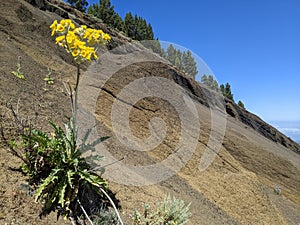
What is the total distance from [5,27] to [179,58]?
1108 inches

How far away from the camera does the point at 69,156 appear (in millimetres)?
3242

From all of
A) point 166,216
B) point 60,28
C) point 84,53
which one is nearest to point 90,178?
point 166,216

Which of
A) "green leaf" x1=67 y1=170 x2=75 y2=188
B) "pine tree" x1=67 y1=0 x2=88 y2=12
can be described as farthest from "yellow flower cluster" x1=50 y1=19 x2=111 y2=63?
"pine tree" x1=67 y1=0 x2=88 y2=12

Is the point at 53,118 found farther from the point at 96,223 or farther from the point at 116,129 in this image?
the point at 96,223

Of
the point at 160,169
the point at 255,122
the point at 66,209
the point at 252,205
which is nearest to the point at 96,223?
the point at 66,209

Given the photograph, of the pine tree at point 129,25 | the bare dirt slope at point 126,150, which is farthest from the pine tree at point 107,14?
the bare dirt slope at point 126,150

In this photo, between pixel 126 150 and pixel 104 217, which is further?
pixel 126 150

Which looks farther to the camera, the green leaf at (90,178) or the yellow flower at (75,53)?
the green leaf at (90,178)

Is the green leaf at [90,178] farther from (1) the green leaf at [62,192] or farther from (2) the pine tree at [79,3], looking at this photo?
(2) the pine tree at [79,3]

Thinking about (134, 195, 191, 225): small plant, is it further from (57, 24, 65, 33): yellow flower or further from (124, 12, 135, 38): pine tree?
(124, 12, 135, 38): pine tree

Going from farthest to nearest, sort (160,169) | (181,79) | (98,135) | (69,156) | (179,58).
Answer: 1. (179,58)
2. (181,79)
3. (160,169)
4. (98,135)
5. (69,156)

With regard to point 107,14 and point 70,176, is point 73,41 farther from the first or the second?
point 107,14

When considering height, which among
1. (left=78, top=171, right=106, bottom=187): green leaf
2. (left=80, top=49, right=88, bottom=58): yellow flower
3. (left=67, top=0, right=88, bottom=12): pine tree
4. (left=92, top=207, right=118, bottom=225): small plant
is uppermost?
(left=67, top=0, right=88, bottom=12): pine tree

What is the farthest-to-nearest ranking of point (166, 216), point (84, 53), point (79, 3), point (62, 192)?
point (79, 3)
point (166, 216)
point (84, 53)
point (62, 192)
